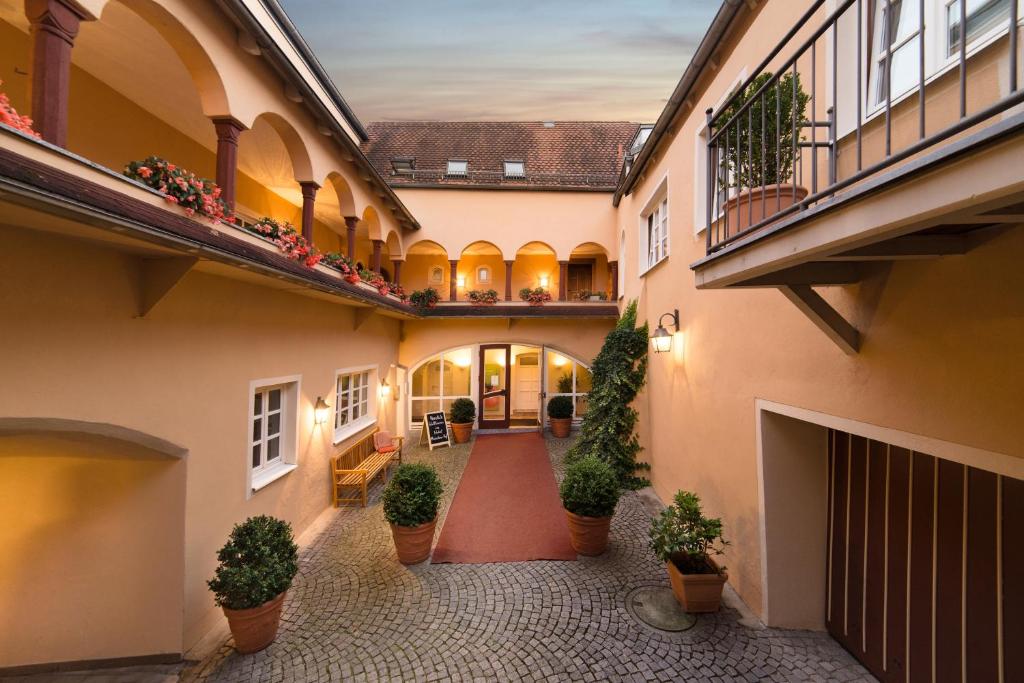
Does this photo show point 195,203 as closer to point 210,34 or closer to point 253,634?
point 210,34

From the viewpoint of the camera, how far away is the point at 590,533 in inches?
218

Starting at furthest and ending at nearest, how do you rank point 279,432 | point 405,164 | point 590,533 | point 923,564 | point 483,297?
point 405,164, point 483,297, point 279,432, point 590,533, point 923,564

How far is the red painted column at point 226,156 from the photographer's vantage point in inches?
175

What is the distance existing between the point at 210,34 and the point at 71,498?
5.05 m

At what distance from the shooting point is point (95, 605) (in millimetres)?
3980

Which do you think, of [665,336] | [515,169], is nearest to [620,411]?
[665,336]

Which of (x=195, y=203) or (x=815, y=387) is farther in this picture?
(x=195, y=203)

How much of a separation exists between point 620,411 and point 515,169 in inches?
402

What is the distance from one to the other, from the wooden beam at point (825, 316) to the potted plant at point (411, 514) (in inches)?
193

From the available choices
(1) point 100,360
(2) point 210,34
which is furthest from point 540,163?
(1) point 100,360

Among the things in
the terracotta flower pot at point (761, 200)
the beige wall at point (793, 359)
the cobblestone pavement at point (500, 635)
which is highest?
the terracotta flower pot at point (761, 200)

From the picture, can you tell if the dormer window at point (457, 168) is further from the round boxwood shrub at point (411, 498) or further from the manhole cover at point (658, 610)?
the manhole cover at point (658, 610)

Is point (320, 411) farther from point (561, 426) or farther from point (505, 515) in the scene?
point (561, 426)

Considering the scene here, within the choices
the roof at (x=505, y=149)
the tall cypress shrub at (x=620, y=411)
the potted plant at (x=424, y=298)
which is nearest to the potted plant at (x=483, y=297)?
the potted plant at (x=424, y=298)
